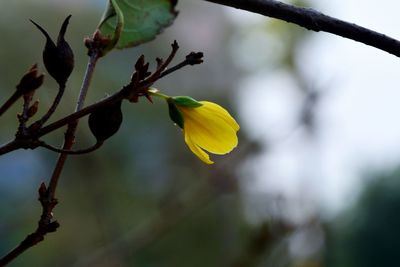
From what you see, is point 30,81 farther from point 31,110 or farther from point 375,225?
point 375,225

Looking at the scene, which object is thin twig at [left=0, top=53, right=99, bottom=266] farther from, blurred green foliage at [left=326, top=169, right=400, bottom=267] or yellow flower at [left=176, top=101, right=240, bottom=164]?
blurred green foliage at [left=326, top=169, right=400, bottom=267]

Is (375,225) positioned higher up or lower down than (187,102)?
higher up

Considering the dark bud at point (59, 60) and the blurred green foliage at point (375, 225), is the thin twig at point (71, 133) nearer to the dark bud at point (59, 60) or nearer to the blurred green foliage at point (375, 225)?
the dark bud at point (59, 60)

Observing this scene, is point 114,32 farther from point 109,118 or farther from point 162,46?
point 162,46

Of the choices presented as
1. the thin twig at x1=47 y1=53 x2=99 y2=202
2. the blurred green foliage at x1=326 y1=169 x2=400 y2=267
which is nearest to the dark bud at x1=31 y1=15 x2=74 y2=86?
the thin twig at x1=47 y1=53 x2=99 y2=202

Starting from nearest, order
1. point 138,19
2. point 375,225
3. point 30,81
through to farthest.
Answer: point 30,81, point 138,19, point 375,225

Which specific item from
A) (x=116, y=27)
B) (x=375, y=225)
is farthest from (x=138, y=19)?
(x=375, y=225)
